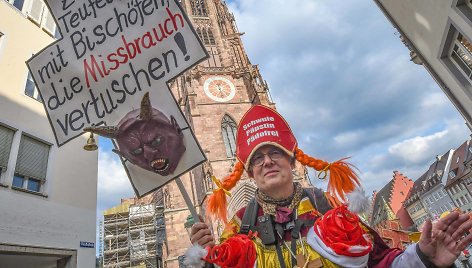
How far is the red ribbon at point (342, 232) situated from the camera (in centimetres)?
163

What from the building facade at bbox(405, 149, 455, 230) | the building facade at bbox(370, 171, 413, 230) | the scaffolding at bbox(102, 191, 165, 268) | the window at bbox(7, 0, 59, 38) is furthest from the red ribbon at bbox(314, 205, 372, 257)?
the building facade at bbox(370, 171, 413, 230)

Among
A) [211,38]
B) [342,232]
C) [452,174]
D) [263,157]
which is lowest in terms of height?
[342,232]

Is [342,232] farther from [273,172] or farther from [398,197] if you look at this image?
[398,197]

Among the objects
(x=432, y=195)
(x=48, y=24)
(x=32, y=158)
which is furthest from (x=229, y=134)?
(x=432, y=195)

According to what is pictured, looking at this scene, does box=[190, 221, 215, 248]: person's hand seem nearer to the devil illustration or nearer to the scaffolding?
the devil illustration

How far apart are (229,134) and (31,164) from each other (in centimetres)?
1908

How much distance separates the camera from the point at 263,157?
7.32 ft

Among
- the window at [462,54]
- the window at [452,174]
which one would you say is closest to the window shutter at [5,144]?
the window at [462,54]

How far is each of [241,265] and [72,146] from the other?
8239 millimetres

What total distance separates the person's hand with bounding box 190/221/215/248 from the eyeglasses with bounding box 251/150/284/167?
62 centimetres

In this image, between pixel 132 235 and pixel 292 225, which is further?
pixel 132 235

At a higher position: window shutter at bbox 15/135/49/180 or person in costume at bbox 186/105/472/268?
window shutter at bbox 15/135/49/180

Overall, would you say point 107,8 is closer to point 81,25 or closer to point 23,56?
point 81,25

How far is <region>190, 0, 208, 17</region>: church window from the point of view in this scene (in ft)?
118
